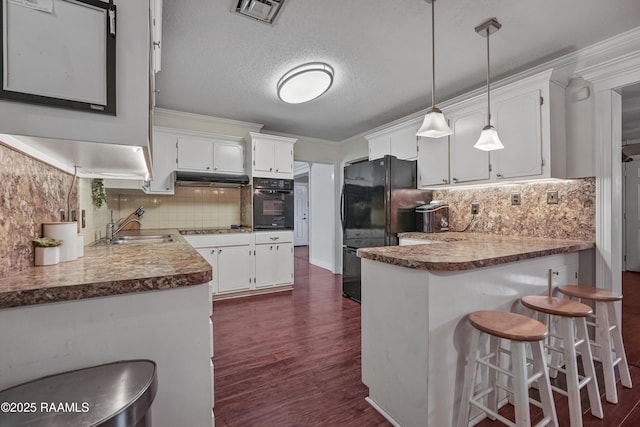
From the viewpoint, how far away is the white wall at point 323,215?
18.0 feet

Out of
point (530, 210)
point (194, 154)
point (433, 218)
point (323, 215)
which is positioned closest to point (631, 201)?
point (530, 210)

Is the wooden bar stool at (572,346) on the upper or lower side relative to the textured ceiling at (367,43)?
lower

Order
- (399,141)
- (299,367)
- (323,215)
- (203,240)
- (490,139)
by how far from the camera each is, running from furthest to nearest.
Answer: (323,215) < (399,141) < (203,240) < (299,367) < (490,139)

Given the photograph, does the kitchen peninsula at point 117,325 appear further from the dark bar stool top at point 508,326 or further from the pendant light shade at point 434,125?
the pendant light shade at point 434,125

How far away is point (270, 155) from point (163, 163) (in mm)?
1366

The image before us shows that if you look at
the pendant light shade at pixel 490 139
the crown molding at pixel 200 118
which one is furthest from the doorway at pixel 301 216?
the pendant light shade at pixel 490 139

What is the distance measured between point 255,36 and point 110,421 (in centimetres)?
236

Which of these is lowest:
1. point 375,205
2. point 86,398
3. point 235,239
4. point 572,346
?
point 572,346

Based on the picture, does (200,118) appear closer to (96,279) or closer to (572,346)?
(96,279)

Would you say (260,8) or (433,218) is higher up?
(260,8)

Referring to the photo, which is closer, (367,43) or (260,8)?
(260,8)

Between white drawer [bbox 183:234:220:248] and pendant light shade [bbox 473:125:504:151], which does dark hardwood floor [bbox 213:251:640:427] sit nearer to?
white drawer [bbox 183:234:220:248]

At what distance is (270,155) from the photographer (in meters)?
4.04

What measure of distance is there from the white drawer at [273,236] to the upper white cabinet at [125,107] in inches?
118
